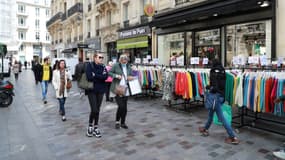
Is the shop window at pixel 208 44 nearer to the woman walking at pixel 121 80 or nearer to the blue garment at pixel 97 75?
the woman walking at pixel 121 80

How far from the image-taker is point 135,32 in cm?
1700

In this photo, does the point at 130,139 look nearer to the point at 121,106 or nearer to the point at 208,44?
the point at 121,106

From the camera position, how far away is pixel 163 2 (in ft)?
48.2

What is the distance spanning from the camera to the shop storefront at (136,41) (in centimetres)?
1606

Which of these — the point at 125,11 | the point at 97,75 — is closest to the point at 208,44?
the point at 97,75

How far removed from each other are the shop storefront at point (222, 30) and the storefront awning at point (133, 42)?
1.83 meters

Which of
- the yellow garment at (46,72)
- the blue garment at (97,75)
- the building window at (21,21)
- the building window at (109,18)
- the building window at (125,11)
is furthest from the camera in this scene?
the building window at (21,21)

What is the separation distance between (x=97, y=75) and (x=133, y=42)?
39.8 ft

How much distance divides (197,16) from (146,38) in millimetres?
5742

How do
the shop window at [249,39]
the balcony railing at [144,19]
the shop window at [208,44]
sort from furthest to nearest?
the balcony railing at [144,19] → the shop window at [208,44] → the shop window at [249,39]

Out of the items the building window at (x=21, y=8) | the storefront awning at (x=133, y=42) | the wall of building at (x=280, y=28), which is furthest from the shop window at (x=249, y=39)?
the building window at (x=21, y=8)

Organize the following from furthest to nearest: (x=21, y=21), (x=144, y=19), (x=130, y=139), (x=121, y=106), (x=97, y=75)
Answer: (x=21, y=21), (x=144, y=19), (x=121, y=106), (x=97, y=75), (x=130, y=139)

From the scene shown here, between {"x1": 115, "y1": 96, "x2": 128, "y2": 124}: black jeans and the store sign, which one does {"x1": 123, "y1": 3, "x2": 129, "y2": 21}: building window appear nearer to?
the store sign

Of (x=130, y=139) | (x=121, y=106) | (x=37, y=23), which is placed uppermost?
(x=37, y=23)
